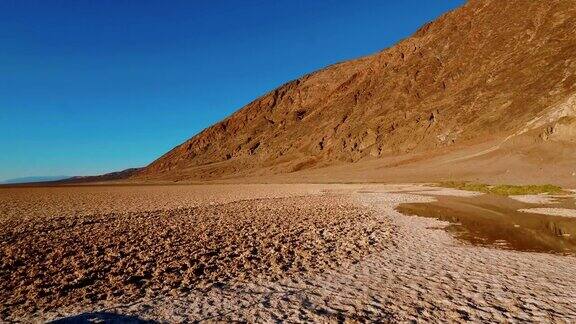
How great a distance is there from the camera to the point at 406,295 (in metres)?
9.94

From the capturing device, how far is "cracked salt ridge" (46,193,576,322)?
8.73 meters

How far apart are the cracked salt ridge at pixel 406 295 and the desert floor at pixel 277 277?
0.03 meters

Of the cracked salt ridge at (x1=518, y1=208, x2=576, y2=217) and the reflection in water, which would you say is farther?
the cracked salt ridge at (x1=518, y1=208, x2=576, y2=217)

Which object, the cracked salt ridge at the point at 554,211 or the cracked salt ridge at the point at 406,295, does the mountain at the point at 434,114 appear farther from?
the cracked salt ridge at the point at 406,295

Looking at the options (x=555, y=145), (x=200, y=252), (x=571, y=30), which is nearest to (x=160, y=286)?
(x=200, y=252)

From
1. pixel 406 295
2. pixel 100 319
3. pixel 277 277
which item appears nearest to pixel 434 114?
pixel 277 277

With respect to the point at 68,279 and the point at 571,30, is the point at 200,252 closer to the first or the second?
the point at 68,279

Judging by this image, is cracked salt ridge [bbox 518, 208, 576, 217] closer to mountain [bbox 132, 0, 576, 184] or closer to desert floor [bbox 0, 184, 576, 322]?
desert floor [bbox 0, 184, 576, 322]

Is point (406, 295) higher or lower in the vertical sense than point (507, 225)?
lower

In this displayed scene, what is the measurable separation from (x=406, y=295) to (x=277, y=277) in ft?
11.3

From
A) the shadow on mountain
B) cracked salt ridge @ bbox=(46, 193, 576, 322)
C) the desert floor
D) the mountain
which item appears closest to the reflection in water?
the desert floor

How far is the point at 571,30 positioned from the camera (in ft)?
308

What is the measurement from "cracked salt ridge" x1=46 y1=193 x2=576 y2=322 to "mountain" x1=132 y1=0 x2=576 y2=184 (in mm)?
44739

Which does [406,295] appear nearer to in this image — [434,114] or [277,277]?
[277,277]
